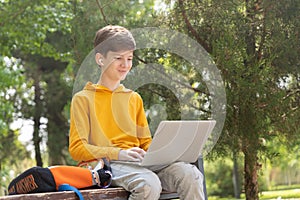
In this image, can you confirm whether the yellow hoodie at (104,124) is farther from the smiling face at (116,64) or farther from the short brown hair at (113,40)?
the short brown hair at (113,40)

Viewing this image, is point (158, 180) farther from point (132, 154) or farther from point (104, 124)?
point (104, 124)

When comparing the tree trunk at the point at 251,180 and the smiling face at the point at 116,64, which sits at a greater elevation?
the smiling face at the point at 116,64

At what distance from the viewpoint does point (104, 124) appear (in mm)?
2488

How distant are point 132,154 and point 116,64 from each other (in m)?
0.44

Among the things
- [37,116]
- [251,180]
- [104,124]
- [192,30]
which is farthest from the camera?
[37,116]

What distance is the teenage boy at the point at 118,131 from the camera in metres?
2.33

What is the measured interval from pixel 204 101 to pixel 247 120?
392 mm

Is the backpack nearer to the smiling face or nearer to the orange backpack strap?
the orange backpack strap

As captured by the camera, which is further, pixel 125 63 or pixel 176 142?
pixel 125 63

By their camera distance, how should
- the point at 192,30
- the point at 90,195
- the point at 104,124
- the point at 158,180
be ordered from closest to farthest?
1. the point at 90,195
2. the point at 158,180
3. the point at 104,124
4. the point at 192,30

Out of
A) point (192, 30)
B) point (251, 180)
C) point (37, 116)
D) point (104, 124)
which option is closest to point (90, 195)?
point (104, 124)

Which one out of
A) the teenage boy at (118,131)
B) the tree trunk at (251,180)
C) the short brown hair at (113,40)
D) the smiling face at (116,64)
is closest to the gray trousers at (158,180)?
the teenage boy at (118,131)

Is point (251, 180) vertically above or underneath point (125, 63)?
underneath

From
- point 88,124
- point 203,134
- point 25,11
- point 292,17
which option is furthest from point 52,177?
point 25,11
